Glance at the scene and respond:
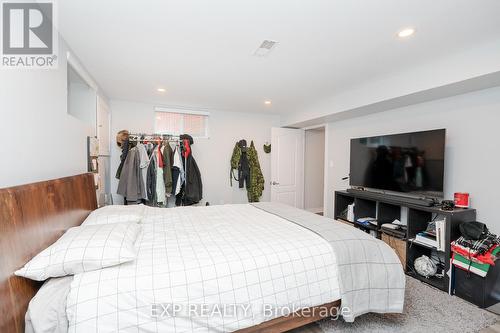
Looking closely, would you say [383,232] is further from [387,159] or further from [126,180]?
[126,180]

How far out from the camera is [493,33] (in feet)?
5.77

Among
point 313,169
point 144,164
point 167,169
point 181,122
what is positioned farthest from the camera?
point 313,169

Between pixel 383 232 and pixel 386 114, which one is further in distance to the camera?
pixel 386 114

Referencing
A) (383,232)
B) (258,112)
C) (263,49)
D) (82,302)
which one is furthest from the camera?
(258,112)

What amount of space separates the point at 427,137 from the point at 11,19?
350 cm

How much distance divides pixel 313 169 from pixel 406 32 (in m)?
3.61

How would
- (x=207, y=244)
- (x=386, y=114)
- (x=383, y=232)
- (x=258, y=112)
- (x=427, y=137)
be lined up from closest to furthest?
(x=207, y=244) < (x=427, y=137) < (x=383, y=232) < (x=386, y=114) < (x=258, y=112)

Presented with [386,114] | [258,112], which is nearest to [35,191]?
[386,114]

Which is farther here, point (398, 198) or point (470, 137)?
point (398, 198)

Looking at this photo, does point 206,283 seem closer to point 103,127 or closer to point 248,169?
point 103,127

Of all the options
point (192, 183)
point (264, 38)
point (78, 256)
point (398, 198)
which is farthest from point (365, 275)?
point (192, 183)

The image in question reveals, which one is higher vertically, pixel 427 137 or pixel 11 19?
pixel 11 19

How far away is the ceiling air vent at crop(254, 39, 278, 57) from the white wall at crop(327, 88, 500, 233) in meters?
2.03

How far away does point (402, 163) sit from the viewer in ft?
8.91
